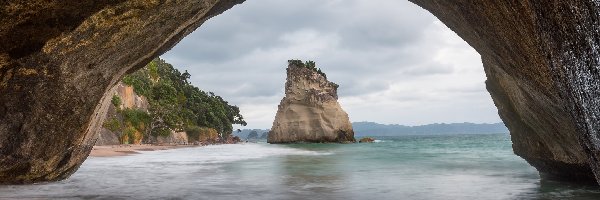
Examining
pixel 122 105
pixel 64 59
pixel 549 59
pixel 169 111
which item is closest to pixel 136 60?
pixel 64 59

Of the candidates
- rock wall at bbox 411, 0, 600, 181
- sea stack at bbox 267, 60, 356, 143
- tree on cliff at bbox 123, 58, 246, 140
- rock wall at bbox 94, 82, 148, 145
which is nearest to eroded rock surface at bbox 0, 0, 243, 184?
rock wall at bbox 411, 0, 600, 181

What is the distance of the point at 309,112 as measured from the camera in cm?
6794

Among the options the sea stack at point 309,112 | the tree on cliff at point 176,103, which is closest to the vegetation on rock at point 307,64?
the sea stack at point 309,112

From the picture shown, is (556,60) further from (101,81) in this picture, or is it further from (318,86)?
(318,86)

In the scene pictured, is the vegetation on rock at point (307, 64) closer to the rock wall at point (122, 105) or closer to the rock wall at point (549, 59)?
the rock wall at point (122, 105)

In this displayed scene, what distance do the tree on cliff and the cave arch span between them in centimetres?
4221

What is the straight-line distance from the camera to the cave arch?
4.44 metres

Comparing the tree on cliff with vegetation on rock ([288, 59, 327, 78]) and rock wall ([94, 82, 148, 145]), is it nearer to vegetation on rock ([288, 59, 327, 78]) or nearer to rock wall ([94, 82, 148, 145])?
rock wall ([94, 82, 148, 145])

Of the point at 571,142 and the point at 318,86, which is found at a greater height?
the point at 318,86

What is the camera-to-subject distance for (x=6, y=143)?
7.66 m

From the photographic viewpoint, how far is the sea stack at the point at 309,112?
6750 cm

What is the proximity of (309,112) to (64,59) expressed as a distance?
61.2m

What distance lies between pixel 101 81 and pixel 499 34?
22.0 feet

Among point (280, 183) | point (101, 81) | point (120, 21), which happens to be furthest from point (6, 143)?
point (280, 183)
